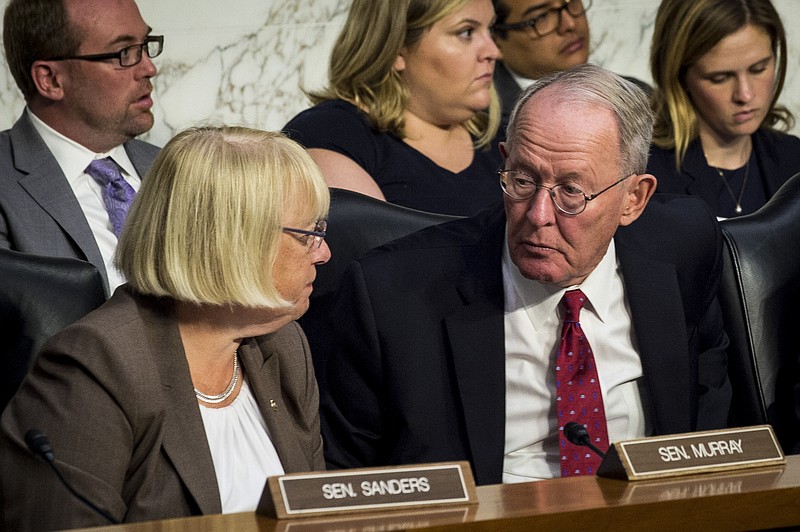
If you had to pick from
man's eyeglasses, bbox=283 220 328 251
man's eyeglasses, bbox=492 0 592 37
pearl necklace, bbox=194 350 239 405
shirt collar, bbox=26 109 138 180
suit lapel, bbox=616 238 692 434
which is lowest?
suit lapel, bbox=616 238 692 434

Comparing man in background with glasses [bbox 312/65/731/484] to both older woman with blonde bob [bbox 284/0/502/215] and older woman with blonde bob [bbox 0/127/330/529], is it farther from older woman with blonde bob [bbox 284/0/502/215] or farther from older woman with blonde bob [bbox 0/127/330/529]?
older woman with blonde bob [bbox 284/0/502/215]

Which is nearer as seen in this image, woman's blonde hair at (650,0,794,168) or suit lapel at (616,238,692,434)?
suit lapel at (616,238,692,434)

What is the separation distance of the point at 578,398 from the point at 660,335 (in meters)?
0.21

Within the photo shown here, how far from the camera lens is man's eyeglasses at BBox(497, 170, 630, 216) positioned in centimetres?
198

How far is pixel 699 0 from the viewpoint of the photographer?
3225 mm

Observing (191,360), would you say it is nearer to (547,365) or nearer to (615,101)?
(547,365)

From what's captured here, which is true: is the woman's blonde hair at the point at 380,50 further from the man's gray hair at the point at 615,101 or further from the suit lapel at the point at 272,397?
the suit lapel at the point at 272,397

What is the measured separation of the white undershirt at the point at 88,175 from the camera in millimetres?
2797

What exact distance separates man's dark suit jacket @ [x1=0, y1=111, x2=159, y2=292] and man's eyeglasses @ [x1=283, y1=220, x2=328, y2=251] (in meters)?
0.88

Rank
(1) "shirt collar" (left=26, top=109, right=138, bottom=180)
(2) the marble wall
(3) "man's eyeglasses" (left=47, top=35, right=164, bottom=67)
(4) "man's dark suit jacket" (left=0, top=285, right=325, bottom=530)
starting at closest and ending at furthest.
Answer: (4) "man's dark suit jacket" (left=0, top=285, right=325, bottom=530)
(1) "shirt collar" (left=26, top=109, right=138, bottom=180)
(3) "man's eyeglasses" (left=47, top=35, right=164, bottom=67)
(2) the marble wall

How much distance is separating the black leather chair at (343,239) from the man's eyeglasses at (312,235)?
1.14 feet

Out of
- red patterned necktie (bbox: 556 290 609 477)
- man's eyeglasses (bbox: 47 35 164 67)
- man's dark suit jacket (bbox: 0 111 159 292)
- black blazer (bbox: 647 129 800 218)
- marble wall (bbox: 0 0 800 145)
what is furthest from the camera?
marble wall (bbox: 0 0 800 145)

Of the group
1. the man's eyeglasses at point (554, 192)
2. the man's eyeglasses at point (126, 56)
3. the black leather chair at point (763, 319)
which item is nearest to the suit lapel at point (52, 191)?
the man's eyeglasses at point (126, 56)

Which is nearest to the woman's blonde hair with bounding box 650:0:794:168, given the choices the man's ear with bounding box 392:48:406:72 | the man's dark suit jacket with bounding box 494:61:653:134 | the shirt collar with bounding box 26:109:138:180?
the man's dark suit jacket with bounding box 494:61:653:134
